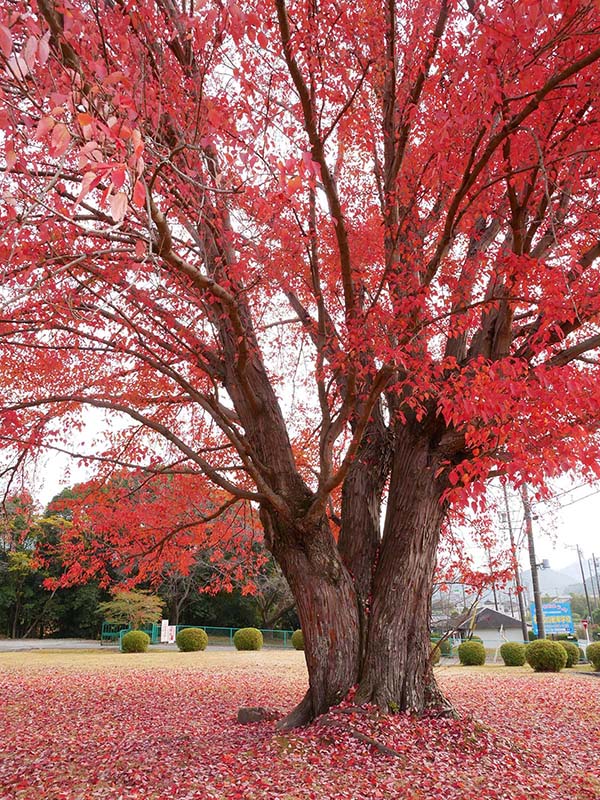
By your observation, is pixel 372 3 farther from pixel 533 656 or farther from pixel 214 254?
pixel 533 656

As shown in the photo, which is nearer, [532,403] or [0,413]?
[532,403]

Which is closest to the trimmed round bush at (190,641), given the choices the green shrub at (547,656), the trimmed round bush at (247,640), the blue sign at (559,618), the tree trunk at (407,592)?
the trimmed round bush at (247,640)

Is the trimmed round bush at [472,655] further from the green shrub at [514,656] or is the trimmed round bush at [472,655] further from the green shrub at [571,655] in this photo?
the green shrub at [571,655]

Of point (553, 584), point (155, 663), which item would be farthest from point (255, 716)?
point (553, 584)

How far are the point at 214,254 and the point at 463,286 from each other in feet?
8.66

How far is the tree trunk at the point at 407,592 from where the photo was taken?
5.67 meters

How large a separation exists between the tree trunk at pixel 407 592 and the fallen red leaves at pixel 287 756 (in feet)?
1.01

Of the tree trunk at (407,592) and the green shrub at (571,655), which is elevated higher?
the tree trunk at (407,592)

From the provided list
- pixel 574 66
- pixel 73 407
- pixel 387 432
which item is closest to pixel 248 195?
pixel 574 66

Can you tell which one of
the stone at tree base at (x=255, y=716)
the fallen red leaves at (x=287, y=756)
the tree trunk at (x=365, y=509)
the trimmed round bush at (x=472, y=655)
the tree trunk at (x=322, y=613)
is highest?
the tree trunk at (x=365, y=509)

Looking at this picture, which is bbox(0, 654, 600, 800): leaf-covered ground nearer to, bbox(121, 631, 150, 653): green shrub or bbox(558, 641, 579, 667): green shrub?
bbox(558, 641, 579, 667): green shrub

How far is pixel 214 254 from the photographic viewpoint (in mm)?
6098

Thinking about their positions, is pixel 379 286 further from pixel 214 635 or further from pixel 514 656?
pixel 214 635

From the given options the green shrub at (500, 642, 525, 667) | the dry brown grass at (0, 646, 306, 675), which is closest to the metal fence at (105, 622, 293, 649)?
the dry brown grass at (0, 646, 306, 675)
